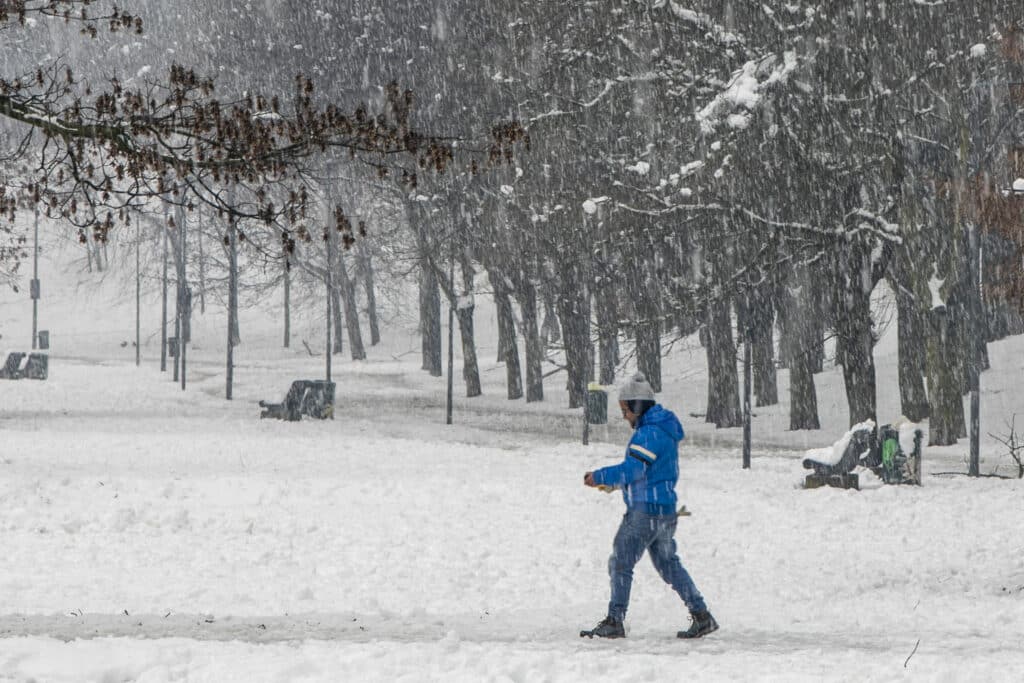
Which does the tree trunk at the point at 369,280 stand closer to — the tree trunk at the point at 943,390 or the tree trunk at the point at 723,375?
the tree trunk at the point at 723,375

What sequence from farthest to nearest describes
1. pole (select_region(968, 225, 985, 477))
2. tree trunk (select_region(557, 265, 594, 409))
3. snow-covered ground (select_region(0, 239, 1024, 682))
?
tree trunk (select_region(557, 265, 594, 409)) → pole (select_region(968, 225, 985, 477)) → snow-covered ground (select_region(0, 239, 1024, 682))

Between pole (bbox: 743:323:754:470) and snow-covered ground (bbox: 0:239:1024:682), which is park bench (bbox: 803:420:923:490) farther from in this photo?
pole (bbox: 743:323:754:470)

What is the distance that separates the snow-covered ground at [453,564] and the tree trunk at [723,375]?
3872 mm

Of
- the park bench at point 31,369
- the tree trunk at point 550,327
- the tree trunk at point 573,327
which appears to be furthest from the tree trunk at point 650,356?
the park bench at point 31,369

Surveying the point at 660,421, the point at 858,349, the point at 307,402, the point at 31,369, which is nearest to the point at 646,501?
the point at 660,421

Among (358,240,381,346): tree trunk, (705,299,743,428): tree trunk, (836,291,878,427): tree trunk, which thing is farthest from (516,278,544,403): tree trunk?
(358,240,381,346): tree trunk

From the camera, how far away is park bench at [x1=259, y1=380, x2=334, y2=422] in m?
29.8

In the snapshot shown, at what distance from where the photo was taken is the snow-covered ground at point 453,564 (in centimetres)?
742

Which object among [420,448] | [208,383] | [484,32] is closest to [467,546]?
[420,448]

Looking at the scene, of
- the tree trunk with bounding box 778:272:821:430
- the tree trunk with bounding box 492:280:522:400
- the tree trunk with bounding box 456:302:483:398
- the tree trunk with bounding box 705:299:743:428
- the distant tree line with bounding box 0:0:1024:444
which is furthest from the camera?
the tree trunk with bounding box 492:280:522:400

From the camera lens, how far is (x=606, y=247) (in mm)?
27125

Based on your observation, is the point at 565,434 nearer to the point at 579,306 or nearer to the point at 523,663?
the point at 579,306

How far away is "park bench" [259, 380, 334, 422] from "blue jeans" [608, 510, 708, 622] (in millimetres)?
21783

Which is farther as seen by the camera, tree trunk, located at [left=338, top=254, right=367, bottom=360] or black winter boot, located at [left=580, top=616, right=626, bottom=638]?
tree trunk, located at [left=338, top=254, right=367, bottom=360]
